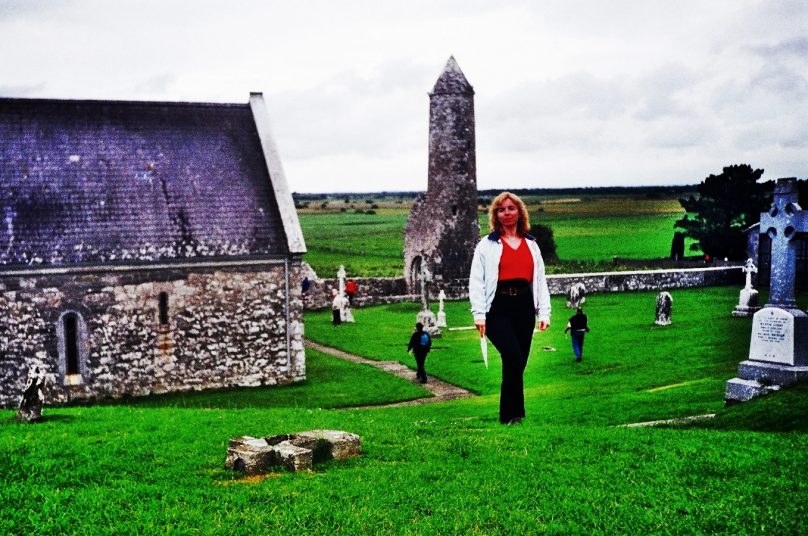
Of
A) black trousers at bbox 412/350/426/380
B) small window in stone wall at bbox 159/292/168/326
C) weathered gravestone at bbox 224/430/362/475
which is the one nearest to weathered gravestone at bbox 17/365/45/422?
weathered gravestone at bbox 224/430/362/475

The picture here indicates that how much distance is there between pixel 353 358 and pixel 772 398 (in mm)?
15857

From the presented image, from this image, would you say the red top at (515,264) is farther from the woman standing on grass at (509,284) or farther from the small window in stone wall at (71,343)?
the small window in stone wall at (71,343)

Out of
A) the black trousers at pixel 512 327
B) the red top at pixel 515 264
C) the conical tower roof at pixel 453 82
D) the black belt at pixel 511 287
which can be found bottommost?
the black trousers at pixel 512 327

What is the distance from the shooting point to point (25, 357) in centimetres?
2188

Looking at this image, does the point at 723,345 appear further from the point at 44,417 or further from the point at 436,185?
the point at 436,185

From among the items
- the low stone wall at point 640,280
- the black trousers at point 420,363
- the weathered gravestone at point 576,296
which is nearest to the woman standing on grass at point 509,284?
the black trousers at point 420,363

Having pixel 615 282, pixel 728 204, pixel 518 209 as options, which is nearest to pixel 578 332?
pixel 518 209

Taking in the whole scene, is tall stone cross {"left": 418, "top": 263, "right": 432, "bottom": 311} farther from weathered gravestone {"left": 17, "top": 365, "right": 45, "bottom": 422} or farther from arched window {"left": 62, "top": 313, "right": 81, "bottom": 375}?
weathered gravestone {"left": 17, "top": 365, "right": 45, "bottom": 422}

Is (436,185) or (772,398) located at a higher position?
(436,185)

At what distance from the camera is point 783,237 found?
16.6 m

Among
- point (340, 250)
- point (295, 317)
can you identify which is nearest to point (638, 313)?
point (295, 317)

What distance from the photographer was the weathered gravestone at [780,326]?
51.9 ft

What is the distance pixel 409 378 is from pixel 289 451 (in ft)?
47.3

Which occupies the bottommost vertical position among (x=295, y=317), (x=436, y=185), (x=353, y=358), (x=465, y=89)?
(x=353, y=358)
